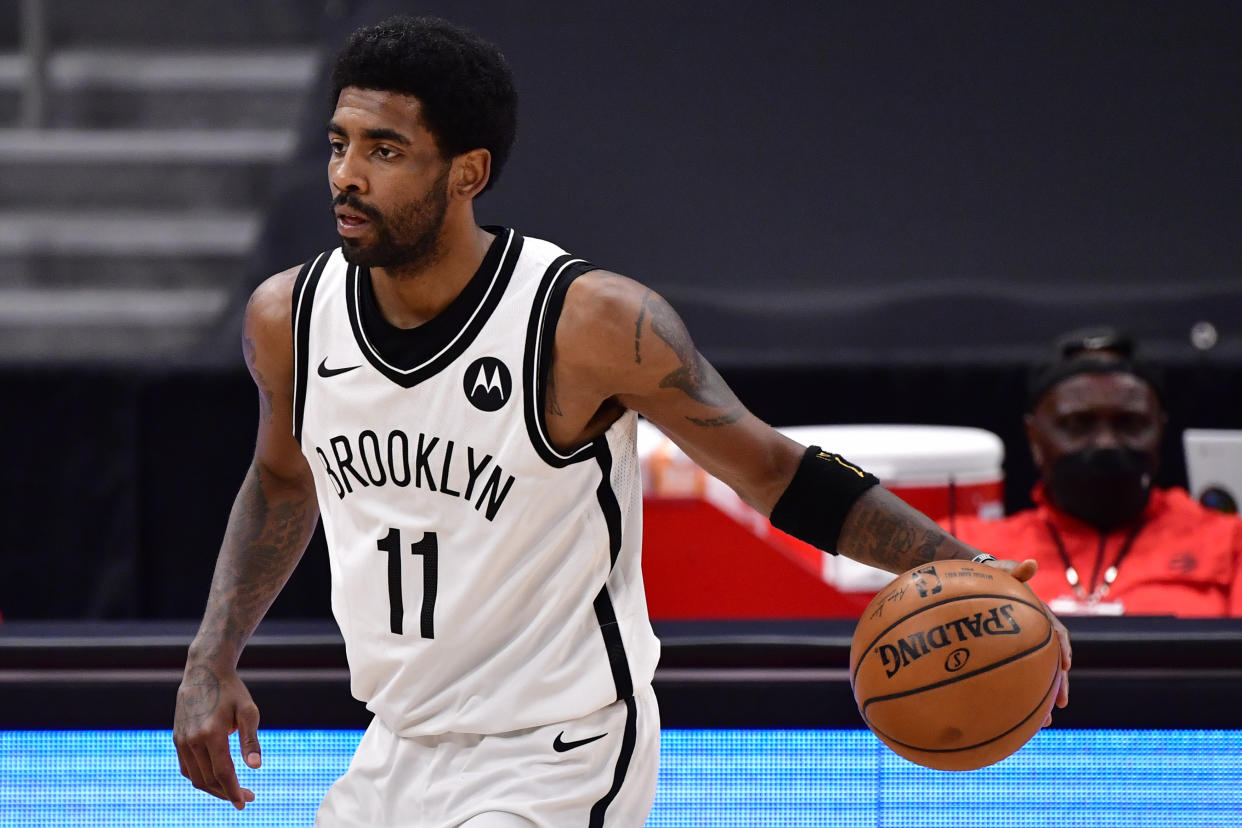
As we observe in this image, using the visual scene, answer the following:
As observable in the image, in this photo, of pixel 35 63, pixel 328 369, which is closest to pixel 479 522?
pixel 328 369

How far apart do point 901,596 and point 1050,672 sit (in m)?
0.22

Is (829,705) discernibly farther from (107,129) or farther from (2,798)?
(107,129)

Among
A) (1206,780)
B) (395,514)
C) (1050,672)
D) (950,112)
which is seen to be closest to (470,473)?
(395,514)

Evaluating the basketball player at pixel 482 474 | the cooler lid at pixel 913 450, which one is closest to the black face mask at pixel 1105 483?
the cooler lid at pixel 913 450

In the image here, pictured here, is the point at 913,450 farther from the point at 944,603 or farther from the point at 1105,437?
the point at 944,603

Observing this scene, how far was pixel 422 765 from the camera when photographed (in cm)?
203

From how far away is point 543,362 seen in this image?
1.98 m

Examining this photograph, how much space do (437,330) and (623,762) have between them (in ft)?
2.20

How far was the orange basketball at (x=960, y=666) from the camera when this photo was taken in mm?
1928

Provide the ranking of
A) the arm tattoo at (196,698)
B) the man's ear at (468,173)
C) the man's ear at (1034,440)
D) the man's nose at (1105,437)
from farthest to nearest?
1. the man's ear at (1034,440)
2. the man's nose at (1105,437)
3. the arm tattoo at (196,698)
4. the man's ear at (468,173)

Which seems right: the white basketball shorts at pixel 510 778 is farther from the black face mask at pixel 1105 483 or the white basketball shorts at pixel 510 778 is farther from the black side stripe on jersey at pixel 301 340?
the black face mask at pixel 1105 483

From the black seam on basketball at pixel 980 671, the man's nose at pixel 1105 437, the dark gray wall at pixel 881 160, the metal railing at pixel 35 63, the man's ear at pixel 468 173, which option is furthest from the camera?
the metal railing at pixel 35 63

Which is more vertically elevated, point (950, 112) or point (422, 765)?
point (950, 112)

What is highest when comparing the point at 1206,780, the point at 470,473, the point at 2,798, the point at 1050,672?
the point at 470,473
